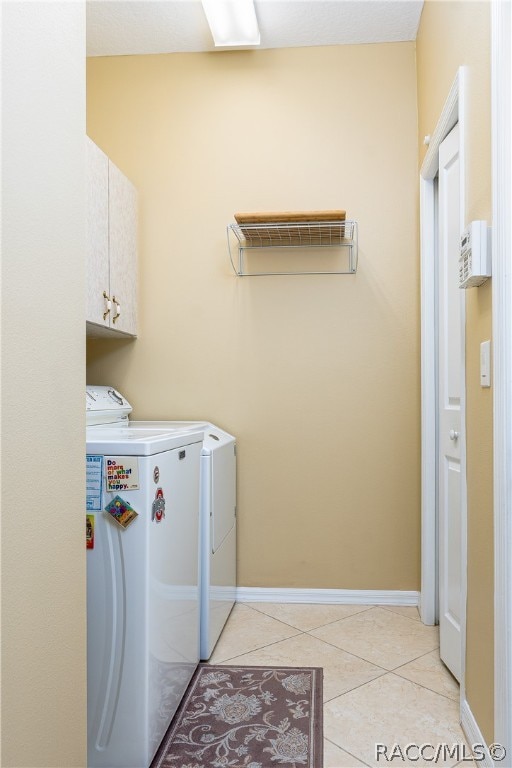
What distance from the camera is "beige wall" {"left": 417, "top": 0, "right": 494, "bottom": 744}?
1.52 metres

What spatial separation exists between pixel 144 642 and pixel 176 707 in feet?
1.49

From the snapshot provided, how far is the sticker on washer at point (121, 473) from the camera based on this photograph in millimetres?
1575

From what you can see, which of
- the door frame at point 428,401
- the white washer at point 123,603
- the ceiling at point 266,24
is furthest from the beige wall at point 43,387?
the door frame at point 428,401

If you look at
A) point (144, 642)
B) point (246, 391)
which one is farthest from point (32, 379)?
point (246, 391)

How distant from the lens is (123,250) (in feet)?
9.05

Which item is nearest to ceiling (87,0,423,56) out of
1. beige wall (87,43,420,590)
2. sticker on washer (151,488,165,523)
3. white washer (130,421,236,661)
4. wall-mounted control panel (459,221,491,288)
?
beige wall (87,43,420,590)

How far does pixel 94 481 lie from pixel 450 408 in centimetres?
135

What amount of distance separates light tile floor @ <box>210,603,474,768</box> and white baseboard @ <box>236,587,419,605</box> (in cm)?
4

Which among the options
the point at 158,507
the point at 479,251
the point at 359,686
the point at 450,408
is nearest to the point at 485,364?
the point at 479,251

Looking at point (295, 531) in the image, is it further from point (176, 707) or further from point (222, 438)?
point (176, 707)

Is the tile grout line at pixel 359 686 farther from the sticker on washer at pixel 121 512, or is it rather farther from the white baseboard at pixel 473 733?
the sticker on washer at pixel 121 512

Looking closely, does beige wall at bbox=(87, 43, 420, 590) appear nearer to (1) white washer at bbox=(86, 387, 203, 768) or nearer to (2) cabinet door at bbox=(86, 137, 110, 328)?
(2) cabinet door at bbox=(86, 137, 110, 328)

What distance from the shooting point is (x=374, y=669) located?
7.13ft

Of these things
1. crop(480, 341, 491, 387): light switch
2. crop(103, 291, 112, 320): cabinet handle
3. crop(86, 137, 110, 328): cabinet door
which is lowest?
crop(480, 341, 491, 387): light switch
